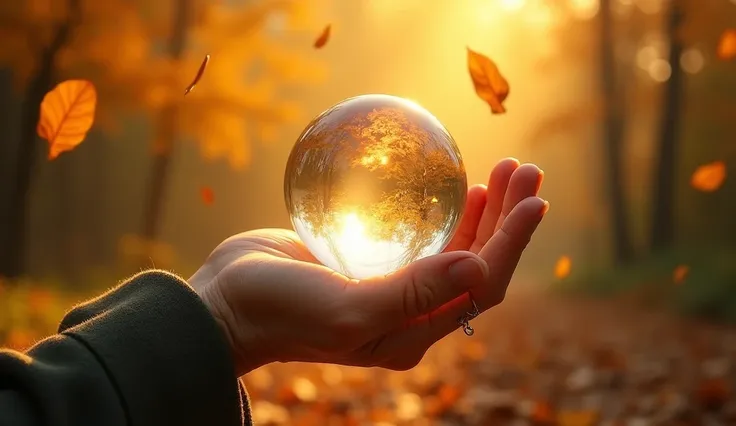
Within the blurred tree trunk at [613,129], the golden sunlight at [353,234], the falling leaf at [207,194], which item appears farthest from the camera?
the blurred tree trunk at [613,129]

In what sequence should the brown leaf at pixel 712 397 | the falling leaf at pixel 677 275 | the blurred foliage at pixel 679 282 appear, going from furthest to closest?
the falling leaf at pixel 677 275 → the blurred foliage at pixel 679 282 → the brown leaf at pixel 712 397

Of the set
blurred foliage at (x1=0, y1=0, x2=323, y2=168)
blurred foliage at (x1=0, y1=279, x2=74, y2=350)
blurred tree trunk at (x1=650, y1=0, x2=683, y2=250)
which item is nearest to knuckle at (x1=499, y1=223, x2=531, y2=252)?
blurred foliage at (x1=0, y1=279, x2=74, y2=350)

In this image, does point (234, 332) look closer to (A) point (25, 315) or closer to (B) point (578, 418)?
(B) point (578, 418)

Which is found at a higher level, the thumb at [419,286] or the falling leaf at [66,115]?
the falling leaf at [66,115]

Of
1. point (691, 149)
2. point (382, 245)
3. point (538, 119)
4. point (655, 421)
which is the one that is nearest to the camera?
point (382, 245)

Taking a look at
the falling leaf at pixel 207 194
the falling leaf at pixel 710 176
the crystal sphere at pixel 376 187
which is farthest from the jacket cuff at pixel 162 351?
the falling leaf at pixel 710 176

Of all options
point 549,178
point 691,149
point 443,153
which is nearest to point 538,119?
point 691,149

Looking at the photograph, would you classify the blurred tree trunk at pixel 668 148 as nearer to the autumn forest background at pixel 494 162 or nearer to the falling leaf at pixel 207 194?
the autumn forest background at pixel 494 162

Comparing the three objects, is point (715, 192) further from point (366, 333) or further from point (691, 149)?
point (366, 333)
